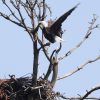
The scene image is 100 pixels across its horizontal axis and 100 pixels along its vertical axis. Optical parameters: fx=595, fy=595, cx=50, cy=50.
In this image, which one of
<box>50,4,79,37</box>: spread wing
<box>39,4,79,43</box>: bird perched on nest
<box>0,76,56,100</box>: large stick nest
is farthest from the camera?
<box>0,76,56,100</box>: large stick nest

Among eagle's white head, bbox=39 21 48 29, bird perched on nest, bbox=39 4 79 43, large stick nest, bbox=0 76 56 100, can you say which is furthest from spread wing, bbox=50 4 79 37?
large stick nest, bbox=0 76 56 100

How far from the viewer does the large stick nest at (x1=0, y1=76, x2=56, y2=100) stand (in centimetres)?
1099

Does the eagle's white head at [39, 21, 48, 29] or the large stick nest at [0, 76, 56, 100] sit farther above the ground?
the eagle's white head at [39, 21, 48, 29]

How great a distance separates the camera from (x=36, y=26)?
10.6 meters

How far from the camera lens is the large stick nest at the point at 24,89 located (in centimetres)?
1099

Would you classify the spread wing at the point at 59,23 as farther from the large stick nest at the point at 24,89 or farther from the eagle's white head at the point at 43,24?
the large stick nest at the point at 24,89

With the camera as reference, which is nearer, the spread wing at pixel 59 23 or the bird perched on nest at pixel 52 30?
the spread wing at pixel 59 23

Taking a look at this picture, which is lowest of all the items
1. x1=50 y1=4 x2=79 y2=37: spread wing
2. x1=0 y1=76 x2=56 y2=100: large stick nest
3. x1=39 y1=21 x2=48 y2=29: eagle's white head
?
x1=0 y1=76 x2=56 y2=100: large stick nest

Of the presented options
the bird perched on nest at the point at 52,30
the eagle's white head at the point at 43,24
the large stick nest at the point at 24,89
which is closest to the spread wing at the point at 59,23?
the bird perched on nest at the point at 52,30

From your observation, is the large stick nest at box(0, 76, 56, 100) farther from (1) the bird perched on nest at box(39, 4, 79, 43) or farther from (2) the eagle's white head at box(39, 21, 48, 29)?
(2) the eagle's white head at box(39, 21, 48, 29)

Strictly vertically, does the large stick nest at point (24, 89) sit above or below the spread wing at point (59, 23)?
below

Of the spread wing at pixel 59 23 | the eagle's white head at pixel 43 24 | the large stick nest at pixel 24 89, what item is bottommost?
the large stick nest at pixel 24 89

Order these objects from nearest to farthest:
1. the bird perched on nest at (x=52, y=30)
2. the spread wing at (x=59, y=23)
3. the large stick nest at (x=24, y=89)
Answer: the spread wing at (x=59, y=23)
the bird perched on nest at (x=52, y=30)
the large stick nest at (x=24, y=89)

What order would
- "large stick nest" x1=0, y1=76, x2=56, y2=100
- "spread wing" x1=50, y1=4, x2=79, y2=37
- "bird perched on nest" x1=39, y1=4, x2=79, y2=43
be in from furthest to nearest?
"large stick nest" x1=0, y1=76, x2=56, y2=100
"bird perched on nest" x1=39, y1=4, x2=79, y2=43
"spread wing" x1=50, y1=4, x2=79, y2=37
